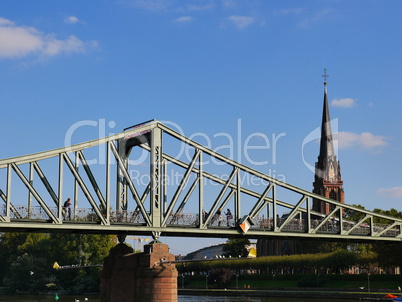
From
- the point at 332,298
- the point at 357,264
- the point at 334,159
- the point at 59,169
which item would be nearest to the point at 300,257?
the point at 357,264

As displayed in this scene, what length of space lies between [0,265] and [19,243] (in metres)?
9.27

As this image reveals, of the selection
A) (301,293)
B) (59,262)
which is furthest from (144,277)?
(59,262)

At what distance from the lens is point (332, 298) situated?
110188mm

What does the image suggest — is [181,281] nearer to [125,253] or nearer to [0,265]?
[0,265]

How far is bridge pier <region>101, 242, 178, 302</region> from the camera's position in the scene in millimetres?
56125

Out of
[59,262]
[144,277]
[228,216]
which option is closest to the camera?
[144,277]

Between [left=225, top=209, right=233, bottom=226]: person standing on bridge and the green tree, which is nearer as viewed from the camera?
[left=225, top=209, right=233, bottom=226]: person standing on bridge

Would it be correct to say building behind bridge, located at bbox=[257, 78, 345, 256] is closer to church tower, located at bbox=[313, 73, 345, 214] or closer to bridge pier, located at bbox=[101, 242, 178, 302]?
church tower, located at bbox=[313, 73, 345, 214]

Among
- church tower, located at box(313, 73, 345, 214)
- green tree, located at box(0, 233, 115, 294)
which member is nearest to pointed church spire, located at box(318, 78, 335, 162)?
church tower, located at box(313, 73, 345, 214)

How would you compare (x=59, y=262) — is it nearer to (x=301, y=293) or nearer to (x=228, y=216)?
(x=301, y=293)

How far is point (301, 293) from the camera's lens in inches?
4712

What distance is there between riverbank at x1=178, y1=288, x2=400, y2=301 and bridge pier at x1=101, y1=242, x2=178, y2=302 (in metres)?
44.0

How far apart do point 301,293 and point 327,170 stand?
7861 cm

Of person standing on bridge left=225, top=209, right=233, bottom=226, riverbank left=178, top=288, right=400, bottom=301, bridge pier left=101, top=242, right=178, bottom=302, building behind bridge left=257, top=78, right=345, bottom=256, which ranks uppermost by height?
building behind bridge left=257, top=78, right=345, bottom=256
